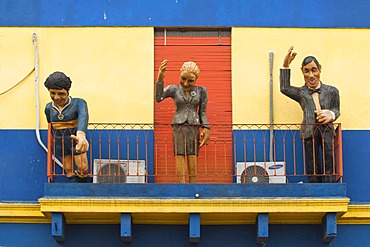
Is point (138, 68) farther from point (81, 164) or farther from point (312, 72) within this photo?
point (312, 72)

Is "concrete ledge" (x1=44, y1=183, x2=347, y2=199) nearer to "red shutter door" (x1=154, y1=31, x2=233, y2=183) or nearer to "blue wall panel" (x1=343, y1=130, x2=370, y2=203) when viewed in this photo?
"red shutter door" (x1=154, y1=31, x2=233, y2=183)

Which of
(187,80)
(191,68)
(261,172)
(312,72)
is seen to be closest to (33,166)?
(187,80)

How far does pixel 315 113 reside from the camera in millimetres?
17953

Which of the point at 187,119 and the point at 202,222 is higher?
the point at 187,119

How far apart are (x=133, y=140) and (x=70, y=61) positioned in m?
1.51

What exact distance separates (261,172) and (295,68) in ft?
5.78

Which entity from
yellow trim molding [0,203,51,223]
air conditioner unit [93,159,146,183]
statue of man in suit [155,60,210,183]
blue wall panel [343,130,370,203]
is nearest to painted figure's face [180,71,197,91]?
statue of man in suit [155,60,210,183]

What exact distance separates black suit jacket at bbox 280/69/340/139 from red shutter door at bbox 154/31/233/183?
1.02 meters

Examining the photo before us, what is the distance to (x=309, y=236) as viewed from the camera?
1788cm

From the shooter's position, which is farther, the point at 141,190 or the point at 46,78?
the point at 46,78

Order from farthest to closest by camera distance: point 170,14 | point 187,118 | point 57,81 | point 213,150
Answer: point 170,14, point 213,150, point 187,118, point 57,81

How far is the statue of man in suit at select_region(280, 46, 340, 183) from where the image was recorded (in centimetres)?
1780

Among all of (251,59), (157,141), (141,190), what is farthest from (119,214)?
(251,59)

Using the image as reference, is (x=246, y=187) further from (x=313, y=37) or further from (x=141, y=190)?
(x=313, y=37)
